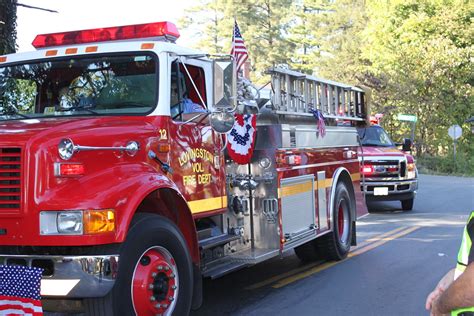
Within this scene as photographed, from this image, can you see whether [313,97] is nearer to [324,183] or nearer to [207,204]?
[324,183]

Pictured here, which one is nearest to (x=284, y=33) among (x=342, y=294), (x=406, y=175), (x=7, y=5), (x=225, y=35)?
(x=225, y=35)

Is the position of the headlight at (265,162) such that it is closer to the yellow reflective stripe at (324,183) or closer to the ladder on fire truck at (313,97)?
the ladder on fire truck at (313,97)

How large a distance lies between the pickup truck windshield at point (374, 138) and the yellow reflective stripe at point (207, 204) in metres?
9.38

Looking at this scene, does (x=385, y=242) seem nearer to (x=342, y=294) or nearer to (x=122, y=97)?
(x=342, y=294)

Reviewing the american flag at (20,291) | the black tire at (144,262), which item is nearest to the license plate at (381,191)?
the black tire at (144,262)

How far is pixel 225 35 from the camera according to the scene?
46.3m

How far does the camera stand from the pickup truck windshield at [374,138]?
47.1ft

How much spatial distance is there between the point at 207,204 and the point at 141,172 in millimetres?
1144

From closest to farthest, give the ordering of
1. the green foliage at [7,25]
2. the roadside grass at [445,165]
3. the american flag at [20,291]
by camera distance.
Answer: the american flag at [20,291] < the green foliage at [7,25] < the roadside grass at [445,165]

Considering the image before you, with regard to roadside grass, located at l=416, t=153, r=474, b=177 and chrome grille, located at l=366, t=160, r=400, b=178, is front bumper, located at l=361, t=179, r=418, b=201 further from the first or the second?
roadside grass, located at l=416, t=153, r=474, b=177

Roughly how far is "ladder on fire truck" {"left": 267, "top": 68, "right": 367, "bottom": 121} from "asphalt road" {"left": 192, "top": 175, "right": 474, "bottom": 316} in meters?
2.03

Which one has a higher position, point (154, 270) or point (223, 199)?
point (223, 199)

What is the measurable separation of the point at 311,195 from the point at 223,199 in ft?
5.77

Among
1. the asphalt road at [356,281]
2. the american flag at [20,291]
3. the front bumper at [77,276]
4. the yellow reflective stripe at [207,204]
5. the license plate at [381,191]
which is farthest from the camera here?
the license plate at [381,191]
